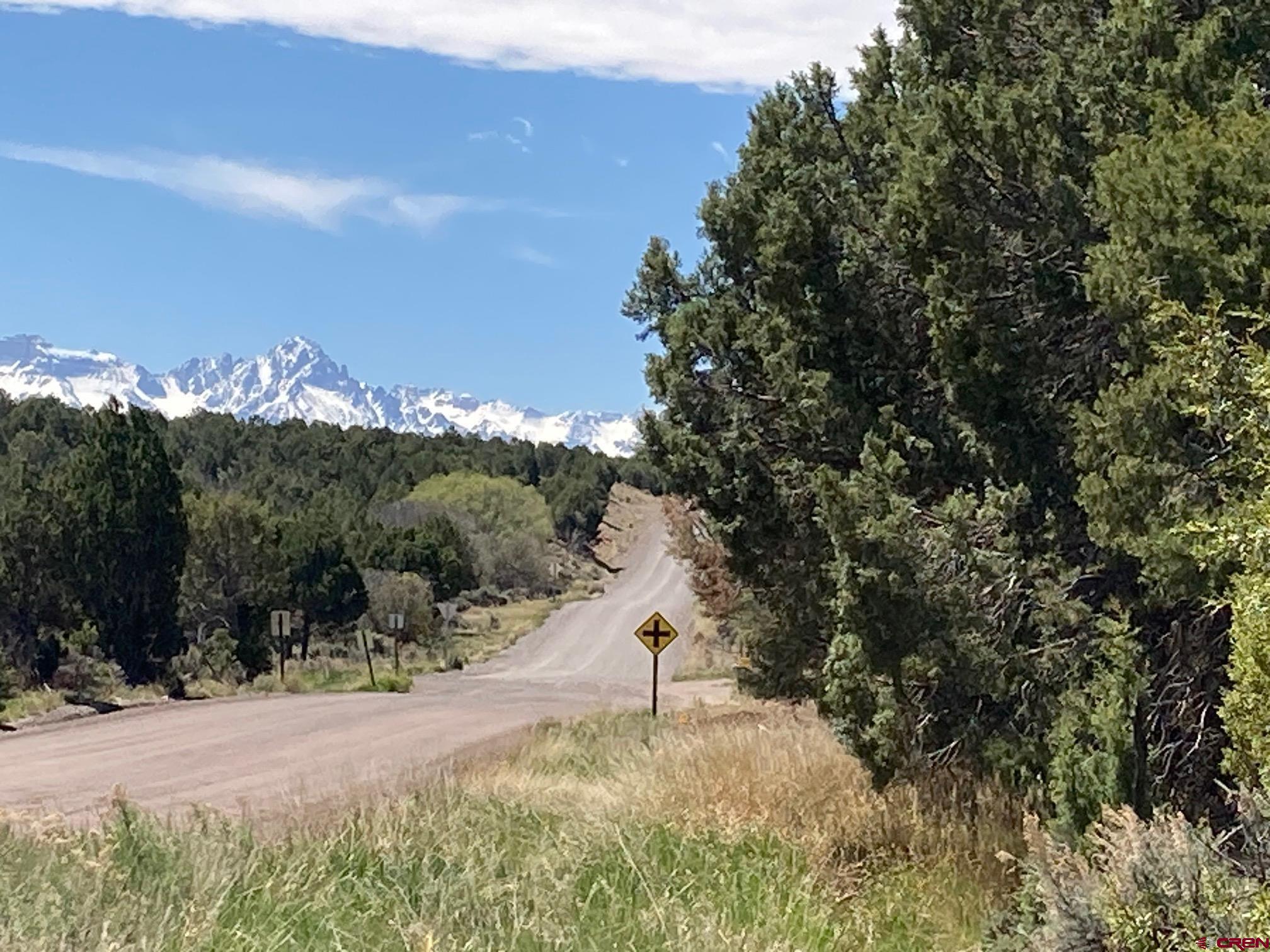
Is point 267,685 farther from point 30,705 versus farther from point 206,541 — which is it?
point 206,541

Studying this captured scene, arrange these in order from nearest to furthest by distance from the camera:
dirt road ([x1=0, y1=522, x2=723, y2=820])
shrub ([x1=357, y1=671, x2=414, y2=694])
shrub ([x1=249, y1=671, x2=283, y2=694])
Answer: dirt road ([x1=0, y1=522, x2=723, y2=820]) < shrub ([x1=249, y1=671, x2=283, y2=694]) < shrub ([x1=357, y1=671, x2=414, y2=694])

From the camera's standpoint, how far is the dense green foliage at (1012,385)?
7.74 m

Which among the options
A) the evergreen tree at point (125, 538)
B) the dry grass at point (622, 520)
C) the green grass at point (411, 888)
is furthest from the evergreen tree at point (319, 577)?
the green grass at point (411, 888)

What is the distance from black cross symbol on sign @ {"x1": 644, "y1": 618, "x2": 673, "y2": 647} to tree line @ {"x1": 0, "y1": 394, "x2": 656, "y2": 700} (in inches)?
247

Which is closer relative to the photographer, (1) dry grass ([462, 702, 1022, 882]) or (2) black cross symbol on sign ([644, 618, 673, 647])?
(1) dry grass ([462, 702, 1022, 882])

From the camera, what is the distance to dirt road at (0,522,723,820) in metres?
16.9

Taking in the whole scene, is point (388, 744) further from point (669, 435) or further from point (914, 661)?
point (914, 661)

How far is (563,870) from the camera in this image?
8.34m

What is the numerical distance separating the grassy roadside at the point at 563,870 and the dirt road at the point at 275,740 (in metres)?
1.33

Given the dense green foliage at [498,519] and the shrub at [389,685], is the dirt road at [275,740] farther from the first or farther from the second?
the dense green foliage at [498,519]

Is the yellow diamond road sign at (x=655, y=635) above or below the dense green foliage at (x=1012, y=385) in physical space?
below

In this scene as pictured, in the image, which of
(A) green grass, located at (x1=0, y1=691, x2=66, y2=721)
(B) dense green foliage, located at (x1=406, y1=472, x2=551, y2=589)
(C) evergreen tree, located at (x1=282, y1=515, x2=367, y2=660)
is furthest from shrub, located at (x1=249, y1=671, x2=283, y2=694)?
(B) dense green foliage, located at (x1=406, y1=472, x2=551, y2=589)

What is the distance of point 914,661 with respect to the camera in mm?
8883

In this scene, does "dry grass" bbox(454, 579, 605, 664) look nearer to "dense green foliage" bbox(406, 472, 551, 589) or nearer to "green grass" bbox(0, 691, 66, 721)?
"dense green foliage" bbox(406, 472, 551, 589)
